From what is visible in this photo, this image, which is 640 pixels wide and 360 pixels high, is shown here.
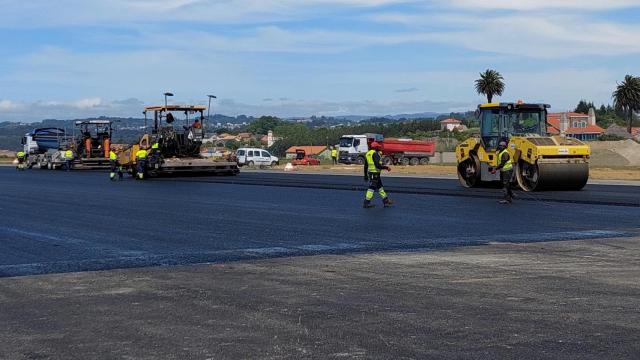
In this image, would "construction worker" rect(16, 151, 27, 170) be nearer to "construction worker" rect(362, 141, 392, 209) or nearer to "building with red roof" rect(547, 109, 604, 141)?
"construction worker" rect(362, 141, 392, 209)

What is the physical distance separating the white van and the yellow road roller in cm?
3342

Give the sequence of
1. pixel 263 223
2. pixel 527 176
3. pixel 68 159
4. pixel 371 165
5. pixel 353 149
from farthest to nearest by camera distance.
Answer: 1. pixel 353 149
2. pixel 68 159
3. pixel 527 176
4. pixel 371 165
5. pixel 263 223

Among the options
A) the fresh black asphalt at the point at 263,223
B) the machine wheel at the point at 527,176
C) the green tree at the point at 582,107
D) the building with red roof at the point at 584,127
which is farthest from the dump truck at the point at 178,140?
the green tree at the point at 582,107

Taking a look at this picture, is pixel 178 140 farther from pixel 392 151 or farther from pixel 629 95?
pixel 629 95

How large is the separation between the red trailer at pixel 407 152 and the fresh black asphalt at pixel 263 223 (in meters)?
33.2

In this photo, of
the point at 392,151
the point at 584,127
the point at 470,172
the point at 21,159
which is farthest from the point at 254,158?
the point at 584,127

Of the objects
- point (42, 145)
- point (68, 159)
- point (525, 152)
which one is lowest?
point (68, 159)

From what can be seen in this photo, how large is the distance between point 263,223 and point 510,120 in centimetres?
1167

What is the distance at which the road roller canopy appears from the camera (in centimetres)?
2555

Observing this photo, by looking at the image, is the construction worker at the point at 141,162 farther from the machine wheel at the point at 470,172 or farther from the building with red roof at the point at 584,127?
the building with red roof at the point at 584,127

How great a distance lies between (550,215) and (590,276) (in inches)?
309

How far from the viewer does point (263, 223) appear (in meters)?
16.2

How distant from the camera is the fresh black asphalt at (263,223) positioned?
12.1 meters

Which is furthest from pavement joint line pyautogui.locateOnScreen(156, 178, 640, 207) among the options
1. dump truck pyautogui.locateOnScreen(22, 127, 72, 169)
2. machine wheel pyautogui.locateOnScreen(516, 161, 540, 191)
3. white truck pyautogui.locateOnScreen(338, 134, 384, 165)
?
white truck pyautogui.locateOnScreen(338, 134, 384, 165)
